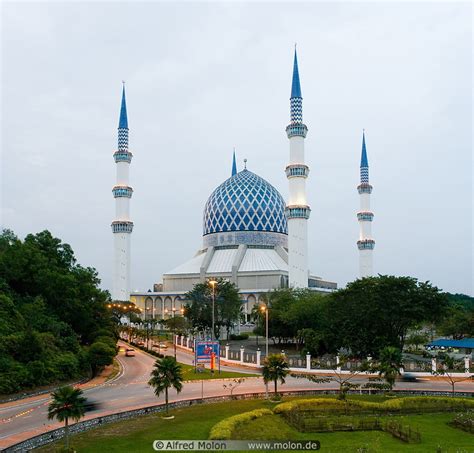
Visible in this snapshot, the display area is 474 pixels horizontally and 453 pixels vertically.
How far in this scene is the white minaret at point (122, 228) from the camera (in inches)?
3214

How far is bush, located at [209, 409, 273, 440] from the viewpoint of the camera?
69.3ft

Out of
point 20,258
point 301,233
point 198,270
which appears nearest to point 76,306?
point 20,258

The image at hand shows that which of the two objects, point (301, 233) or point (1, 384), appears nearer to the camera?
point (1, 384)

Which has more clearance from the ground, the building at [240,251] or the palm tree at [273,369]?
the building at [240,251]

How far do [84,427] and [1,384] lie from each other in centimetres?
981

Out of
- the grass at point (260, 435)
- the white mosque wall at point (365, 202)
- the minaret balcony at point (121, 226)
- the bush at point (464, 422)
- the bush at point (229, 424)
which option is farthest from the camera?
the white mosque wall at point (365, 202)

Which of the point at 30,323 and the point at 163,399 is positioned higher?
the point at 30,323

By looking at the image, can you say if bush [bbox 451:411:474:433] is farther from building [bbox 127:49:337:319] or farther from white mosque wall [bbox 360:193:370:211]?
white mosque wall [bbox 360:193:370:211]

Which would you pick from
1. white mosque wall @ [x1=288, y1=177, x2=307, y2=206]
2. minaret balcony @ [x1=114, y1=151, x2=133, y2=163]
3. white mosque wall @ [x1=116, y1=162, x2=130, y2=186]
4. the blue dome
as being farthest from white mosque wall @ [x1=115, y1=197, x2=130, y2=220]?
white mosque wall @ [x1=288, y1=177, x2=307, y2=206]

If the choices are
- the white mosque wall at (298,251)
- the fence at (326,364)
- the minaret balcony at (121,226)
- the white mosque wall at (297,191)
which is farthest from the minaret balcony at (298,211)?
the minaret balcony at (121,226)

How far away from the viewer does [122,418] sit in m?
25.5

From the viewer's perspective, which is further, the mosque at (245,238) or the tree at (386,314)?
the mosque at (245,238)

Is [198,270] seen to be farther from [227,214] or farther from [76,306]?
[76,306]

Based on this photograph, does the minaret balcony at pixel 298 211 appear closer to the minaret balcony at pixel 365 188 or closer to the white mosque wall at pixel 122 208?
the minaret balcony at pixel 365 188
